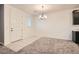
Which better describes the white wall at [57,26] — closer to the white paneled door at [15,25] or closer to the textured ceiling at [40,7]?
the textured ceiling at [40,7]

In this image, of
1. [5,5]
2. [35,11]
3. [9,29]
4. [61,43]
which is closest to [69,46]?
[61,43]

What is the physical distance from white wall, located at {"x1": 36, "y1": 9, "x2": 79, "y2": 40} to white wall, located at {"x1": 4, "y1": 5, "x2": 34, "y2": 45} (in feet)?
0.49

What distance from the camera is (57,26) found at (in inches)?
50.3

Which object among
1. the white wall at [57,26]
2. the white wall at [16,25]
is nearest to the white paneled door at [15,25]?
the white wall at [16,25]

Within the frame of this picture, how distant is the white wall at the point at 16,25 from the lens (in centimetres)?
113

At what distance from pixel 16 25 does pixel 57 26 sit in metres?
0.55

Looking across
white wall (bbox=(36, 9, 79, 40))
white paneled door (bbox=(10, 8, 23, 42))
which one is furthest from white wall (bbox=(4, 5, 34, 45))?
white wall (bbox=(36, 9, 79, 40))

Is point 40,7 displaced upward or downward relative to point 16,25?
upward

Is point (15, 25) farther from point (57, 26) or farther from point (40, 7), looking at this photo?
point (57, 26)

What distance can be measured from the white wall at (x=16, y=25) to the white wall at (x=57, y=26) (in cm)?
15

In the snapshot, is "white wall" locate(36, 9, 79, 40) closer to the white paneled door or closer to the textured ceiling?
the textured ceiling

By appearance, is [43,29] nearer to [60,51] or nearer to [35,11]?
[35,11]

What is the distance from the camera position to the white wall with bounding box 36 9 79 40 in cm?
123

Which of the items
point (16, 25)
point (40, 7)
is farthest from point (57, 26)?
point (16, 25)
